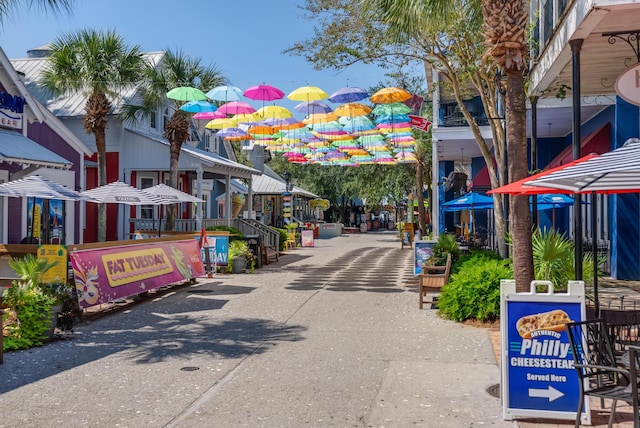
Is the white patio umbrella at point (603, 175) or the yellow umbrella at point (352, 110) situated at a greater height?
the yellow umbrella at point (352, 110)

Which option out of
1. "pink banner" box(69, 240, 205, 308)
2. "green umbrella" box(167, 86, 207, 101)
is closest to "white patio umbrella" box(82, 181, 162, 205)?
"pink banner" box(69, 240, 205, 308)

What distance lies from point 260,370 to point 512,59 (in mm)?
5393

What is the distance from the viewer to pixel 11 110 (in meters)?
17.3

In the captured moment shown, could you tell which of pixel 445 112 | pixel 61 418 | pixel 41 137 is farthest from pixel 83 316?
pixel 445 112

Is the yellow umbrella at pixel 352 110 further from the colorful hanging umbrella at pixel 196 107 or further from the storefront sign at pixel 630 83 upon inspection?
the storefront sign at pixel 630 83

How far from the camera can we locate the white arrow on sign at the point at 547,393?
5648 mm

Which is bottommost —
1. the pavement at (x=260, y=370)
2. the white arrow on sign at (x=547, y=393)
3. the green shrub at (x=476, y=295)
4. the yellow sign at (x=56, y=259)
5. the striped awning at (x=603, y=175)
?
the pavement at (x=260, y=370)

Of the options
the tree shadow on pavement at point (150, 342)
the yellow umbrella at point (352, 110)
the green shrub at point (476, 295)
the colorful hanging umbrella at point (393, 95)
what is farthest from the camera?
the yellow umbrella at point (352, 110)

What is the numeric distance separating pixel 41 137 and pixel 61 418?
15425 millimetres

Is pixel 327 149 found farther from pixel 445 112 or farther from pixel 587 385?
pixel 587 385

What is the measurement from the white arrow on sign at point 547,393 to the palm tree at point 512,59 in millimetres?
2417

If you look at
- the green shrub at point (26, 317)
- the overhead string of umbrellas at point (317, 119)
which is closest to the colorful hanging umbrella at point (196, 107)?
the overhead string of umbrellas at point (317, 119)

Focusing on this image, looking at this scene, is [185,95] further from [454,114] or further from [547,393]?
[547,393]

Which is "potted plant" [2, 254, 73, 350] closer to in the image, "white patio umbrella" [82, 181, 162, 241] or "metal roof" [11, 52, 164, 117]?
"white patio umbrella" [82, 181, 162, 241]
